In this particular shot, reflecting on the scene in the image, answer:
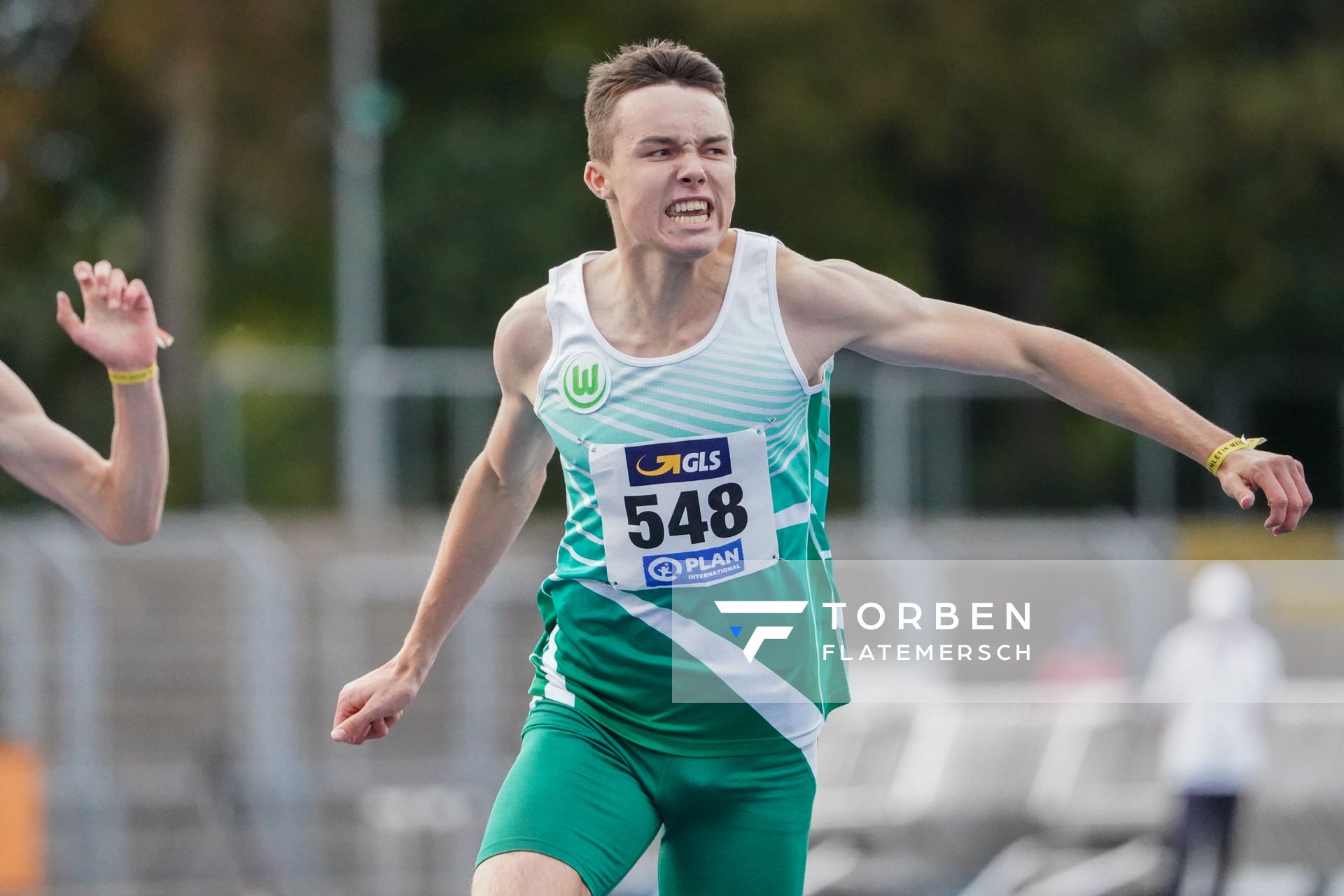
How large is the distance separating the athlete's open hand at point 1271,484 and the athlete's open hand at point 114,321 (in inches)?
99.7

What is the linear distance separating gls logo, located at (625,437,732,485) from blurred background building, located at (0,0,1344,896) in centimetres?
581

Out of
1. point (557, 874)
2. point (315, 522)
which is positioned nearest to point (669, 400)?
point (557, 874)

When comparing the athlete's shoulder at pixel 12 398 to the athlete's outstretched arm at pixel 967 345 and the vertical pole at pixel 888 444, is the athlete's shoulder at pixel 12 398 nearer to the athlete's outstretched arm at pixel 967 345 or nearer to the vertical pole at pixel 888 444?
the athlete's outstretched arm at pixel 967 345

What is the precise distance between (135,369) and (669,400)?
1.39 metres

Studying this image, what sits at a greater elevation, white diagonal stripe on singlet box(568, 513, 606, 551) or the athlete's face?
the athlete's face

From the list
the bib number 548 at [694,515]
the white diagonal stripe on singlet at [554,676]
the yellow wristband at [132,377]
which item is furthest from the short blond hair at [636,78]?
the yellow wristband at [132,377]

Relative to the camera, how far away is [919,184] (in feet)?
106

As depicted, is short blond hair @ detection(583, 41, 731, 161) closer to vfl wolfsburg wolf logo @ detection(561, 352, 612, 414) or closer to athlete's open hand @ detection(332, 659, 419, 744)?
vfl wolfsburg wolf logo @ detection(561, 352, 612, 414)

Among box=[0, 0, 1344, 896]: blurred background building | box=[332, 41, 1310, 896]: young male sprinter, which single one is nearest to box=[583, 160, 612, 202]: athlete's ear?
box=[332, 41, 1310, 896]: young male sprinter

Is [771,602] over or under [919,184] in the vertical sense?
under

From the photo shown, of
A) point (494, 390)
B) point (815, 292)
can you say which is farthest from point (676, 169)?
point (494, 390)

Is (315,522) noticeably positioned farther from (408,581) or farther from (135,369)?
(135,369)

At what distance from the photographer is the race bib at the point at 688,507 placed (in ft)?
15.3

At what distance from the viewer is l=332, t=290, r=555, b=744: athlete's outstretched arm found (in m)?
4.89
